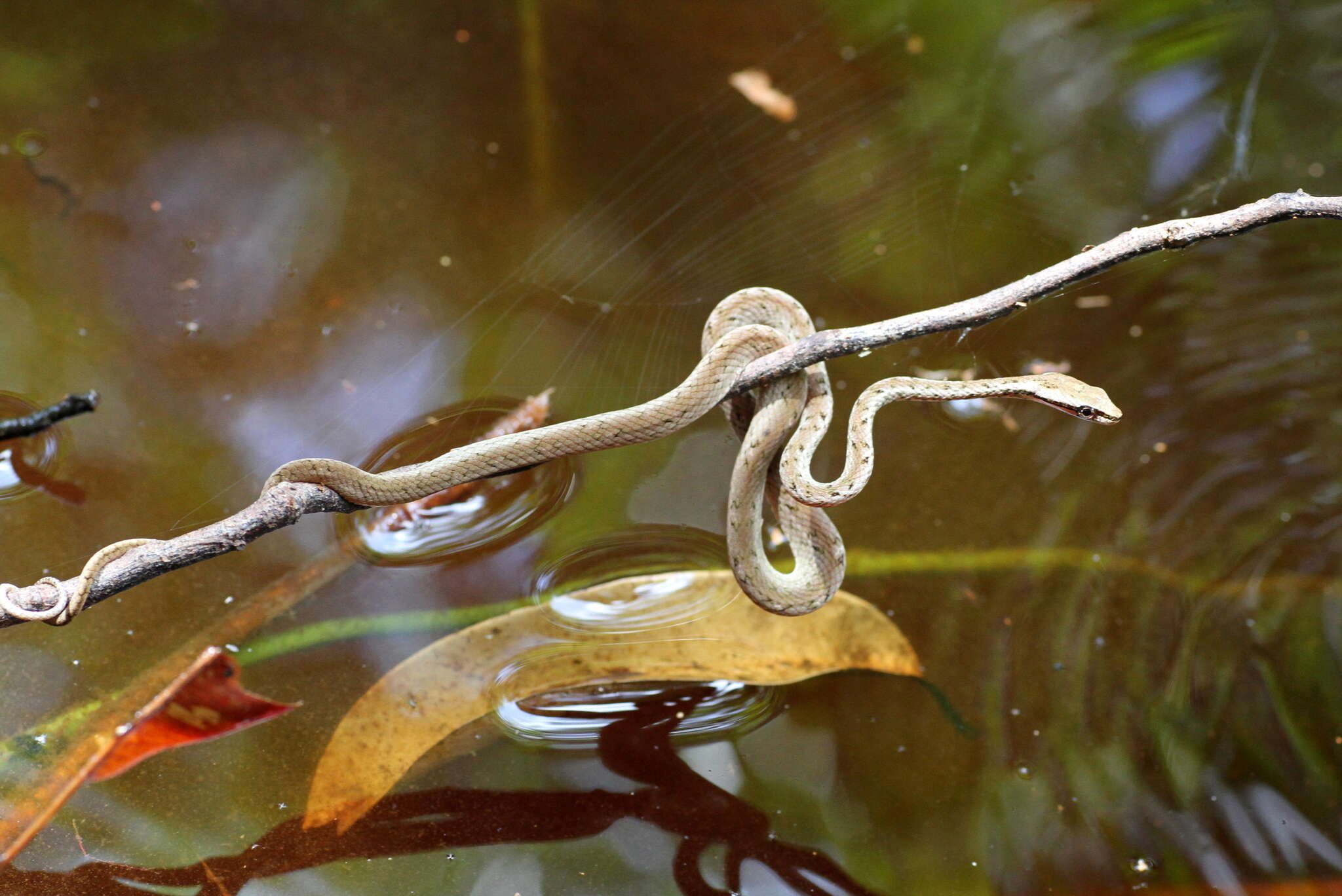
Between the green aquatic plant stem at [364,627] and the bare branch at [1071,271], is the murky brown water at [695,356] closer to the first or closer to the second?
the green aquatic plant stem at [364,627]

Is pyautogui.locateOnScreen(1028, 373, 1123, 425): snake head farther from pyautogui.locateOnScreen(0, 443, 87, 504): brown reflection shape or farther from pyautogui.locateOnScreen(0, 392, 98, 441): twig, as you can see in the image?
pyautogui.locateOnScreen(0, 443, 87, 504): brown reflection shape

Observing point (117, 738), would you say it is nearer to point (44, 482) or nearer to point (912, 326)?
point (44, 482)

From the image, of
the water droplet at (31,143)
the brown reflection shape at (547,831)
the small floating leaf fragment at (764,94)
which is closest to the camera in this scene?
the brown reflection shape at (547,831)

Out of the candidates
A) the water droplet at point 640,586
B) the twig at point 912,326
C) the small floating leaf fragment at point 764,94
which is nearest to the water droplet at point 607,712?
the water droplet at point 640,586

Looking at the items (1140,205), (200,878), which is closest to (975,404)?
(1140,205)

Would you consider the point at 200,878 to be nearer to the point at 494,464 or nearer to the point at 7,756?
the point at 7,756

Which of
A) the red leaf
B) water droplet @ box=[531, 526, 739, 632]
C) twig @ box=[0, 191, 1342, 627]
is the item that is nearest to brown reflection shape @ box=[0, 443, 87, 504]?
twig @ box=[0, 191, 1342, 627]

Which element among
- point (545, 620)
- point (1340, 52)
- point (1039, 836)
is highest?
point (1340, 52)

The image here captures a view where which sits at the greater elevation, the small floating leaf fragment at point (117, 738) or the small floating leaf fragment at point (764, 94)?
the small floating leaf fragment at point (764, 94)
